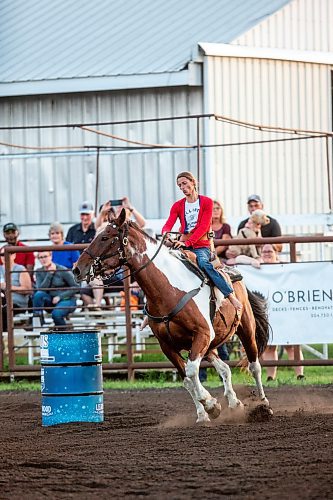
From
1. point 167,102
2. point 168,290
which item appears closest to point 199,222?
point 168,290

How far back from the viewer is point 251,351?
40.1 ft

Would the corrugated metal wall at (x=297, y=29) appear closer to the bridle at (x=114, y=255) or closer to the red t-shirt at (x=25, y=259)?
the red t-shirt at (x=25, y=259)

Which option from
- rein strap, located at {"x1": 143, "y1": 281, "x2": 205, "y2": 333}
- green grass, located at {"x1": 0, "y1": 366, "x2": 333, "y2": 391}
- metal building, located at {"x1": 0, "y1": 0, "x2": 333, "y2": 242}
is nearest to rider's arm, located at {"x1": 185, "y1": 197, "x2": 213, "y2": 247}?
rein strap, located at {"x1": 143, "y1": 281, "x2": 205, "y2": 333}

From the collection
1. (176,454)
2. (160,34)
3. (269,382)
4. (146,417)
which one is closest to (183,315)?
(146,417)

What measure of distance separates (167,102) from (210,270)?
10.4 metres

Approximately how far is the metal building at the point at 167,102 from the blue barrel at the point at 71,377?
9.53m

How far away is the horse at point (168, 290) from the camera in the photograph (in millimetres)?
10797

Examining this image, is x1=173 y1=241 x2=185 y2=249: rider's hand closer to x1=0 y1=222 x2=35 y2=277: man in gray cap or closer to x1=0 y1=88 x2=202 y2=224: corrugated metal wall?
x1=0 y1=222 x2=35 y2=277: man in gray cap

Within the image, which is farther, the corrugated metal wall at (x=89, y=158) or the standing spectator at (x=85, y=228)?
the corrugated metal wall at (x=89, y=158)

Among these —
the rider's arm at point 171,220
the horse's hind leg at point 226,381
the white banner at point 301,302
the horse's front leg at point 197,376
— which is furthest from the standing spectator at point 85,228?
the horse's front leg at point 197,376

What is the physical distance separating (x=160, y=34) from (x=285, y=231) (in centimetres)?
437

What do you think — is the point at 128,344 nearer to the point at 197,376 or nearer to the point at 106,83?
the point at 197,376

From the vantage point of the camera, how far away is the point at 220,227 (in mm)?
15672

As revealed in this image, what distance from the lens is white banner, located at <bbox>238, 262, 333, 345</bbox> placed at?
14.9 metres
